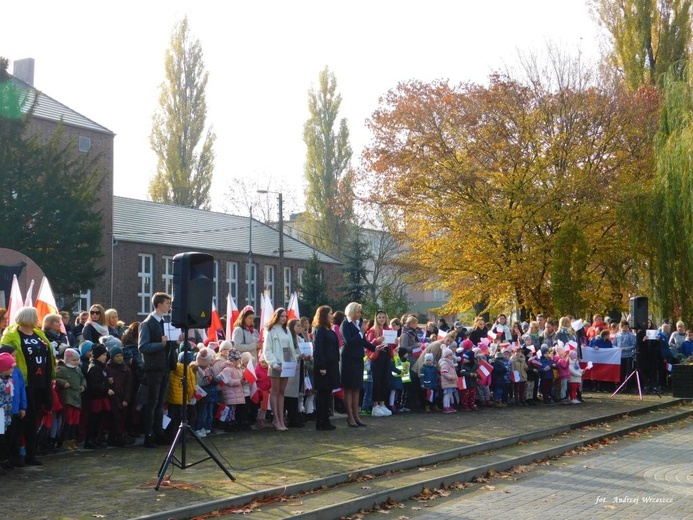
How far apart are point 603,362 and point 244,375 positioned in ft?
43.6

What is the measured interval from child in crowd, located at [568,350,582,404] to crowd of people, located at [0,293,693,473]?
3cm

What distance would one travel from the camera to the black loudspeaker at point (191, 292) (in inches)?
407

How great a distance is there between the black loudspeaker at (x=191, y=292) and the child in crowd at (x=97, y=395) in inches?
112

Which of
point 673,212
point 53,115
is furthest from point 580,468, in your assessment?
point 53,115

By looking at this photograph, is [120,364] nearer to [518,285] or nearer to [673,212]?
[673,212]

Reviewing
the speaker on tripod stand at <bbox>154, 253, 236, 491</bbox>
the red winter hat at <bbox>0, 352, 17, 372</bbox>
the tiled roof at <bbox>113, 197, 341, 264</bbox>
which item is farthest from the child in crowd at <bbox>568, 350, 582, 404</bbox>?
the tiled roof at <bbox>113, 197, 341, 264</bbox>

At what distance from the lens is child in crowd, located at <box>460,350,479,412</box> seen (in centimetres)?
1942

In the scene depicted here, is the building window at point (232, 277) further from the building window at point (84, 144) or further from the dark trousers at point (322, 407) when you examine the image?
the dark trousers at point (322, 407)

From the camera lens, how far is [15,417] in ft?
35.4

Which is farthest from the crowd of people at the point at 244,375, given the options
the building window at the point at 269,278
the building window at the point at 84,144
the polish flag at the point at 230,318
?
the building window at the point at 269,278

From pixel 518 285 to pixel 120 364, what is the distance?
24.9 meters

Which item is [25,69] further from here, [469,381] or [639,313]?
[469,381]

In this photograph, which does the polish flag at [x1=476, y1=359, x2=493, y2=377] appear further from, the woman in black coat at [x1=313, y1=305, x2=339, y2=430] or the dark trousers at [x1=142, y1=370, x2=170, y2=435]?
the dark trousers at [x1=142, y1=370, x2=170, y2=435]

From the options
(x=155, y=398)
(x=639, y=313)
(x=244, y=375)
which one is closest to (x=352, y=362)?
(x=244, y=375)
